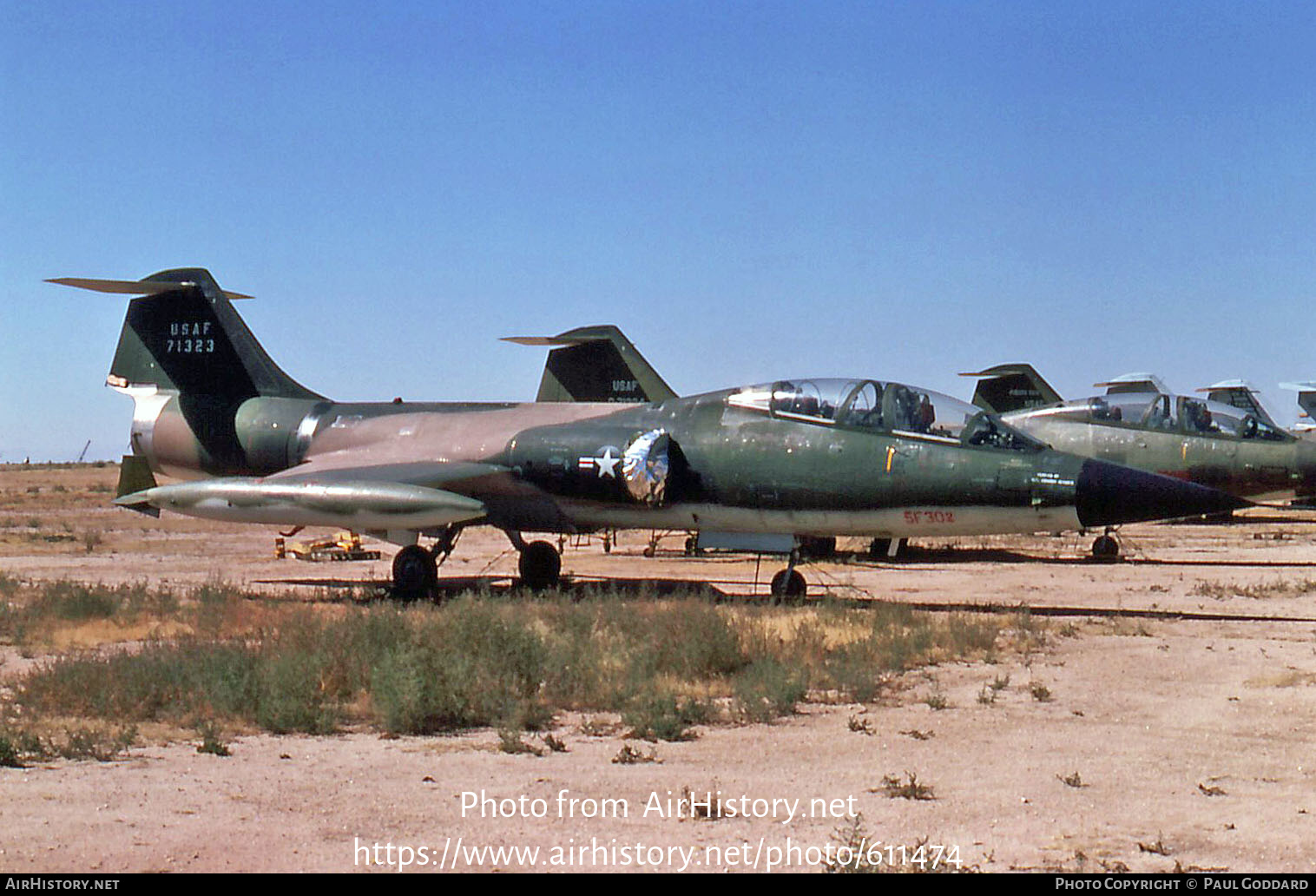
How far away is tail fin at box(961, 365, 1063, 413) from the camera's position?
33.3 m

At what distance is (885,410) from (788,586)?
2394 millimetres

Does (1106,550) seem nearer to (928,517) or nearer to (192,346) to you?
(928,517)

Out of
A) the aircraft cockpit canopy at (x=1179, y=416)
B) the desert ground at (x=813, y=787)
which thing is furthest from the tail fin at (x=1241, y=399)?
the desert ground at (x=813, y=787)

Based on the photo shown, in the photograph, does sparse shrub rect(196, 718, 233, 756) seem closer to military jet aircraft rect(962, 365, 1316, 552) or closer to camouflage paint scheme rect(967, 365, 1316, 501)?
camouflage paint scheme rect(967, 365, 1316, 501)

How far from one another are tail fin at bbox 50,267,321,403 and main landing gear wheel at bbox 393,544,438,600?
5099 mm

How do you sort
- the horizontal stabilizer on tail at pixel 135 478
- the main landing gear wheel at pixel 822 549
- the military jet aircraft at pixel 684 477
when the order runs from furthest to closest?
the main landing gear wheel at pixel 822 549, the horizontal stabilizer on tail at pixel 135 478, the military jet aircraft at pixel 684 477

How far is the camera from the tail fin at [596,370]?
83.9 feet

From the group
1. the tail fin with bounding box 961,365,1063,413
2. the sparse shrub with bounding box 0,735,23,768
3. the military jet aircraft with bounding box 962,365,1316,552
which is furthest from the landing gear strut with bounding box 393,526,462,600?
the tail fin with bounding box 961,365,1063,413

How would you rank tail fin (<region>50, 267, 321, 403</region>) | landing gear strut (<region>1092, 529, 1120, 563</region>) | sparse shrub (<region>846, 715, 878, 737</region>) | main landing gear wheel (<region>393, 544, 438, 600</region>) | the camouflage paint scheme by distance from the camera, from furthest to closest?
the camouflage paint scheme < landing gear strut (<region>1092, 529, 1120, 563</region>) < tail fin (<region>50, 267, 321, 403</region>) < main landing gear wheel (<region>393, 544, 438, 600</region>) < sparse shrub (<region>846, 715, 878, 737</region>)

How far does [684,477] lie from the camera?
14.8m

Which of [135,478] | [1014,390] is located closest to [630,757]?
[135,478]

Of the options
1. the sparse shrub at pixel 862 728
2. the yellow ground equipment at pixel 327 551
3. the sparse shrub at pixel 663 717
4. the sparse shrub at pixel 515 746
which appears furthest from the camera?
the yellow ground equipment at pixel 327 551

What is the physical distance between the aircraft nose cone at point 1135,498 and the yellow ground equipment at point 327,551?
14445 mm

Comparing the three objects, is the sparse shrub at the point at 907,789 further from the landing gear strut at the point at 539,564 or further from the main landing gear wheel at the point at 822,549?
the main landing gear wheel at the point at 822,549
